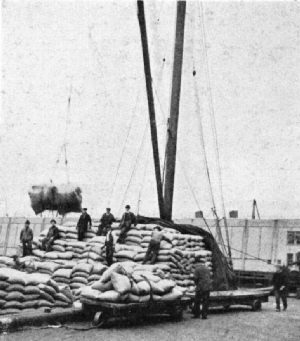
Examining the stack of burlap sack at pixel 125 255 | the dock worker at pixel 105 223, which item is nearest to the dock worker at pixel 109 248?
the stack of burlap sack at pixel 125 255

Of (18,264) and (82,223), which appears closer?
(18,264)

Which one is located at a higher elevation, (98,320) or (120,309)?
(120,309)

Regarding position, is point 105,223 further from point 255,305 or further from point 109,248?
point 255,305

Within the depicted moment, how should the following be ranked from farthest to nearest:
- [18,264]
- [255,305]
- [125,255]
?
[255,305], [125,255], [18,264]

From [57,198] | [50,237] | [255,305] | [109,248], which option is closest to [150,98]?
[109,248]

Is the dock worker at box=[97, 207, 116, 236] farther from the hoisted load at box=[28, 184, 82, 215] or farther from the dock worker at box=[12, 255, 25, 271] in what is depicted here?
the hoisted load at box=[28, 184, 82, 215]

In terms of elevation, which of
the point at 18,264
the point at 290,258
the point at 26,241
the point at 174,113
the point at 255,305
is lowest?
the point at 255,305

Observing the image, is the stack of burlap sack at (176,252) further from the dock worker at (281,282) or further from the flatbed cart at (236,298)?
the dock worker at (281,282)

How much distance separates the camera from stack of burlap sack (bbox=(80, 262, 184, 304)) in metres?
8.37

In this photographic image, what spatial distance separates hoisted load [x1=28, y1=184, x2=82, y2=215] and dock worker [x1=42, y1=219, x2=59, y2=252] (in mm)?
2902

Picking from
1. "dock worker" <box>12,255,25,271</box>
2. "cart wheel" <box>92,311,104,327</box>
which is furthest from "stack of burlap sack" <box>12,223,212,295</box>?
"cart wheel" <box>92,311,104,327</box>

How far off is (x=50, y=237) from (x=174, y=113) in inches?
191

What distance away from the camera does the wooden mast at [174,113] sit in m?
14.2

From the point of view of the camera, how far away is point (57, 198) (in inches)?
626
